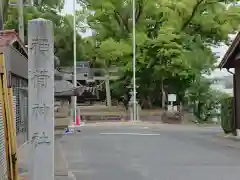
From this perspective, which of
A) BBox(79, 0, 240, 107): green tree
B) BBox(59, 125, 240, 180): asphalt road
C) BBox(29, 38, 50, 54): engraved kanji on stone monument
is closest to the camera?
BBox(29, 38, 50, 54): engraved kanji on stone monument

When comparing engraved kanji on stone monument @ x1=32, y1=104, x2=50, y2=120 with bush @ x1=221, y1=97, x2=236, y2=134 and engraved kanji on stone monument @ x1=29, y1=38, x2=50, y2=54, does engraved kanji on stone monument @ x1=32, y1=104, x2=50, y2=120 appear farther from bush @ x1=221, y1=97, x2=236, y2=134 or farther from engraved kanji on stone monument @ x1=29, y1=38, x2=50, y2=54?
bush @ x1=221, y1=97, x2=236, y2=134

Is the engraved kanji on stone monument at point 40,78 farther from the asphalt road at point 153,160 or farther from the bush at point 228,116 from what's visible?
the bush at point 228,116

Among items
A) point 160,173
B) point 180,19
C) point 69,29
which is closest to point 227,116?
point 160,173

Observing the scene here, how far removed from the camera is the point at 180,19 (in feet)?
167

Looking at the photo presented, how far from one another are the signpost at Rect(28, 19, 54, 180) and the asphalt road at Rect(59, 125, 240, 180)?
5848 millimetres

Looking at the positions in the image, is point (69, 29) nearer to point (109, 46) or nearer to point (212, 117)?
point (109, 46)

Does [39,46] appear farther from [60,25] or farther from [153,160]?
[60,25]

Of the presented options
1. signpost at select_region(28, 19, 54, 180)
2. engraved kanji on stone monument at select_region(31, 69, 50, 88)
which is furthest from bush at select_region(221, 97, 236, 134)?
engraved kanji on stone monument at select_region(31, 69, 50, 88)

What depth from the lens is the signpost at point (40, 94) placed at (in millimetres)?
6945

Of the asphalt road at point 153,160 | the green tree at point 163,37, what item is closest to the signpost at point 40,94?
the asphalt road at point 153,160

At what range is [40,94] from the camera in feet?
22.8

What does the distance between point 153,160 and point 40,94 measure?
9870 millimetres

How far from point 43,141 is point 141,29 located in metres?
45.2

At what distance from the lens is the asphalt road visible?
1327 centimetres
